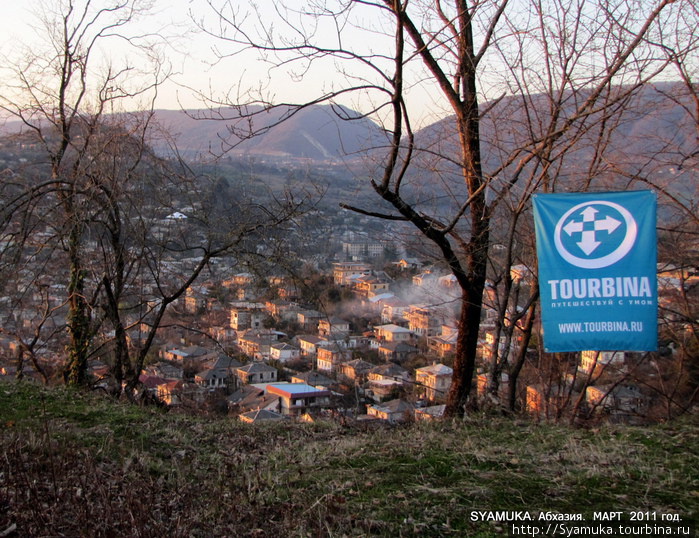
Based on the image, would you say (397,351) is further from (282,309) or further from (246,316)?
(246,316)

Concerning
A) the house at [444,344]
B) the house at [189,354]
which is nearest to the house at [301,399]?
the house at [189,354]

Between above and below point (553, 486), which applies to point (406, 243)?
above

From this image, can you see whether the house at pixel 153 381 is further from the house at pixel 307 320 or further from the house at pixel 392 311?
the house at pixel 392 311

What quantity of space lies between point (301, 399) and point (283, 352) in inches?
170

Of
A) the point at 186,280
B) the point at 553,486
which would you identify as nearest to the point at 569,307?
the point at 553,486

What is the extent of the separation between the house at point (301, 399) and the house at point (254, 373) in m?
2.27

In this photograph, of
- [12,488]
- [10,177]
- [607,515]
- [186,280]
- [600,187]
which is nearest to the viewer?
[607,515]

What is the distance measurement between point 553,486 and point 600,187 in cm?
590

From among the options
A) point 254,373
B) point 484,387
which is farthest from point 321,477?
point 254,373

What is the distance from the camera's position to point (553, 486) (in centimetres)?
371

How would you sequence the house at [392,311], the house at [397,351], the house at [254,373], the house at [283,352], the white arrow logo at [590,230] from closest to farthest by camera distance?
the white arrow logo at [590,230] < the house at [254,373] < the house at [283,352] < the house at [397,351] < the house at [392,311]

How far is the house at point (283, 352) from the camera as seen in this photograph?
14.5 meters

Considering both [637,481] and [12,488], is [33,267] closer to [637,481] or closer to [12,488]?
[12,488]

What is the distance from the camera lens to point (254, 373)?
1320 cm
